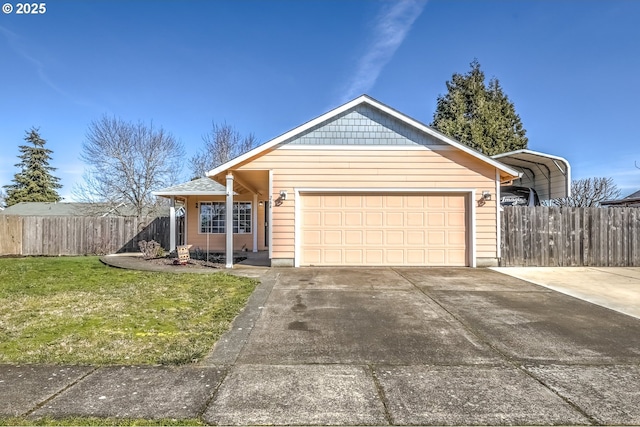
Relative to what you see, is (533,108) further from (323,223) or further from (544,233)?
(323,223)

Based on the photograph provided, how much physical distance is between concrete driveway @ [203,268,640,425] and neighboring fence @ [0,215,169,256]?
12.5 metres

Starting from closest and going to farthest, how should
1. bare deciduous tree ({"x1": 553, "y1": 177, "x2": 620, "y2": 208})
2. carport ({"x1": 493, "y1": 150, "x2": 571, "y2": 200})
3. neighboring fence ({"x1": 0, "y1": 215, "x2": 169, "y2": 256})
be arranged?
carport ({"x1": 493, "y1": 150, "x2": 571, "y2": 200}) → neighboring fence ({"x1": 0, "y1": 215, "x2": 169, "y2": 256}) → bare deciduous tree ({"x1": 553, "y1": 177, "x2": 620, "y2": 208})

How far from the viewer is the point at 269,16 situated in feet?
32.2

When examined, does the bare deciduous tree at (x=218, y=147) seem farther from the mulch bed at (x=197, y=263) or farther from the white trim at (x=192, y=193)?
the mulch bed at (x=197, y=263)

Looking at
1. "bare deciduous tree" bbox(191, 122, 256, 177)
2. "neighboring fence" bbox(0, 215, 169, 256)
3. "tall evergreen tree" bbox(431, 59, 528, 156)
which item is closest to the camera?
"neighboring fence" bbox(0, 215, 169, 256)

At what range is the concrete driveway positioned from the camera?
258cm

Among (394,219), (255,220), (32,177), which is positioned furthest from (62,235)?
(32,177)

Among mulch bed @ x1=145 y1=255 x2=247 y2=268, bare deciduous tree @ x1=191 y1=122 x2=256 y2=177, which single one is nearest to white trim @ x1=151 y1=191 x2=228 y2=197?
mulch bed @ x1=145 y1=255 x2=247 y2=268

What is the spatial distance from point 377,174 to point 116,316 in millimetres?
7448

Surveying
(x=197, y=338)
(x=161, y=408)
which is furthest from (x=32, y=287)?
(x=161, y=408)

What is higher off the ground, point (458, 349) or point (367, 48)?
point (367, 48)

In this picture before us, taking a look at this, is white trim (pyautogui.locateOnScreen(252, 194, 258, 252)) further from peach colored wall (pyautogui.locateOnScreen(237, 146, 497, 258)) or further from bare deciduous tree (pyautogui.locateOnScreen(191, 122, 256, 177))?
bare deciduous tree (pyautogui.locateOnScreen(191, 122, 256, 177))

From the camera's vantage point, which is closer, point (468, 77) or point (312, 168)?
point (312, 168)

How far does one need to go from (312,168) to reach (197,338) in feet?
22.7
